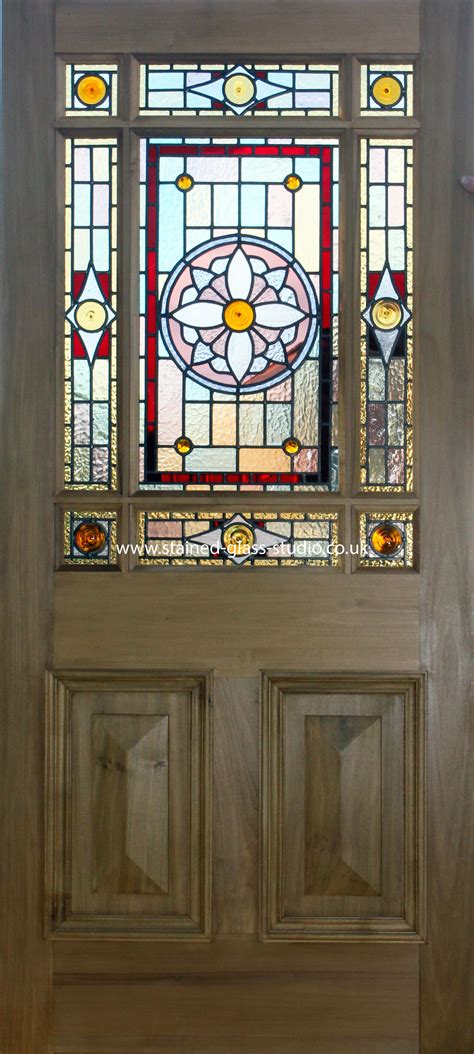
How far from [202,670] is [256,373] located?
1.67ft

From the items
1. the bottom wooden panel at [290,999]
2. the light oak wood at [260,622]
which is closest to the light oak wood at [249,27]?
the light oak wood at [260,622]

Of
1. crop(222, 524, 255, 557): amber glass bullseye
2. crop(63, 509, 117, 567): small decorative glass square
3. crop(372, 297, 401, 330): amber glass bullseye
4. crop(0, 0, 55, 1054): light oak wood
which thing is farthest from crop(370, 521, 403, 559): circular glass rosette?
crop(0, 0, 55, 1054): light oak wood

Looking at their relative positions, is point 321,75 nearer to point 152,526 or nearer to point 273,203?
point 273,203

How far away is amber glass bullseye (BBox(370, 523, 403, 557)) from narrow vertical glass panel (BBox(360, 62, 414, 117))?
696 millimetres

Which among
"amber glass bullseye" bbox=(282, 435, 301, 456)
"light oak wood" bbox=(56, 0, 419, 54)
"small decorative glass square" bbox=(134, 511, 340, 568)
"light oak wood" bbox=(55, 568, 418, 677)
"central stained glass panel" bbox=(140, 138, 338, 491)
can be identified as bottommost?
"light oak wood" bbox=(55, 568, 418, 677)

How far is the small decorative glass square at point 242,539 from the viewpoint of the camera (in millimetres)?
1606

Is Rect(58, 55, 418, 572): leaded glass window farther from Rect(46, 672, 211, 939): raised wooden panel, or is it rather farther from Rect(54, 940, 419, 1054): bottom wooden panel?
Rect(54, 940, 419, 1054): bottom wooden panel

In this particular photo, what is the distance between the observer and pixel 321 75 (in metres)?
1.60

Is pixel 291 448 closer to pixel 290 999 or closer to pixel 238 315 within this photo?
pixel 238 315

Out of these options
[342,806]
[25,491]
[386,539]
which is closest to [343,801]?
[342,806]

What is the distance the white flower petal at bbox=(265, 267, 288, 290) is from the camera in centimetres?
161

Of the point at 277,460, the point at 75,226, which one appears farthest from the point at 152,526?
the point at 75,226

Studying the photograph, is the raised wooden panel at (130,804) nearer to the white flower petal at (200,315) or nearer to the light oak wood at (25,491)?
the light oak wood at (25,491)

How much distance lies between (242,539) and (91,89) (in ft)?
2.64
